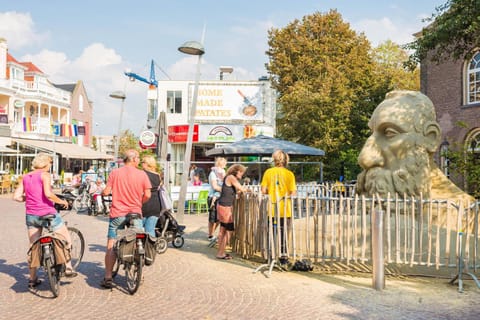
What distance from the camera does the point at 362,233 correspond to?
6961 mm

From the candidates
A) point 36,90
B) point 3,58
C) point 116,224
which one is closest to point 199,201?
point 116,224

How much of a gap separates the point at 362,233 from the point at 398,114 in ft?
11.1

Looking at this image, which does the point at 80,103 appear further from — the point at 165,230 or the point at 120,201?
the point at 120,201

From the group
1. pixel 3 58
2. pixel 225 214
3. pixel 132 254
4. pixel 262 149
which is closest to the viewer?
pixel 132 254

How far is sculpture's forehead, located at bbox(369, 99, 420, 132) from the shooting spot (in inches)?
368

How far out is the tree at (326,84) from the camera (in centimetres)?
2709

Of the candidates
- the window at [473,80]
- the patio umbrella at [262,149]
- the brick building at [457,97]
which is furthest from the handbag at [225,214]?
the window at [473,80]

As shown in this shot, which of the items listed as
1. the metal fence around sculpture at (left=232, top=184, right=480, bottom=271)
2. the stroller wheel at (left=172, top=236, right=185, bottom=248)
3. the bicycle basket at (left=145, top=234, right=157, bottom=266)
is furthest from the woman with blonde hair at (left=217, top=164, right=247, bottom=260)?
the bicycle basket at (left=145, top=234, right=157, bottom=266)

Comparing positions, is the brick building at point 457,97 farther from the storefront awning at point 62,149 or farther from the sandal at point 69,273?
the storefront awning at point 62,149

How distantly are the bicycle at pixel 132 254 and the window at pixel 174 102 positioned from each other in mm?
29541

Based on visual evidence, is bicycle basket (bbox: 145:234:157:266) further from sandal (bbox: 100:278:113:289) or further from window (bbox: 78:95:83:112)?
window (bbox: 78:95:83:112)

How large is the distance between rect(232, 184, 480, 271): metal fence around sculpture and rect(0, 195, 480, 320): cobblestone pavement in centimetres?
37

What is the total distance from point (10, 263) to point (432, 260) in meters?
6.86

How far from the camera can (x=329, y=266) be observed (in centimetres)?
782
